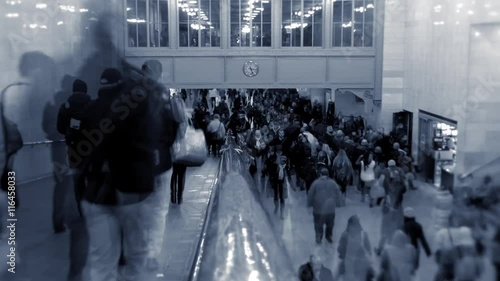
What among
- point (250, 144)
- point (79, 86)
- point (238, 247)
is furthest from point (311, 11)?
point (238, 247)

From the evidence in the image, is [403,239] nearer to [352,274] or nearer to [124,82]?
[352,274]

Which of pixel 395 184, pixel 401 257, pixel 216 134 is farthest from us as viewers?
pixel 216 134

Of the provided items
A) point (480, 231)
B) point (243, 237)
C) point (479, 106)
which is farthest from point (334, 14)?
point (243, 237)

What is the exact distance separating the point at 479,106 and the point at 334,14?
801 centimetres

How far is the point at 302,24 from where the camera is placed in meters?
21.4

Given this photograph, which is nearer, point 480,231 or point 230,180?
point 230,180

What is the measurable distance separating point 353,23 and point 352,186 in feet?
25.4

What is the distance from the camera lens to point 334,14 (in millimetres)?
21422

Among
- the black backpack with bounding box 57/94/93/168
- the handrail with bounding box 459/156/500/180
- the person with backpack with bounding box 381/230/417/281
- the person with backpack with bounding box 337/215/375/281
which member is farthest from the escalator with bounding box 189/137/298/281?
the handrail with bounding box 459/156/500/180

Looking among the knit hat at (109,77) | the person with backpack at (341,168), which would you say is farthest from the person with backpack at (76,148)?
the person with backpack at (341,168)

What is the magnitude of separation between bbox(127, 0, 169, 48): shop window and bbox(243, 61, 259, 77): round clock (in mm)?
2913

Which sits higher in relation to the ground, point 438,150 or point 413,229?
point 413,229

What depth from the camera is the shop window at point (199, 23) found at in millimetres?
21344

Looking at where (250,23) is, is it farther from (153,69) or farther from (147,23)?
(153,69)
